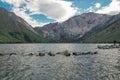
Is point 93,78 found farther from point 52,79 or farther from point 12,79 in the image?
→ point 12,79

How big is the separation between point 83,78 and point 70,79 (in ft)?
11.0

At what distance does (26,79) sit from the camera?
46.8 meters

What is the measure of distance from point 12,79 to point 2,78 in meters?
2.59

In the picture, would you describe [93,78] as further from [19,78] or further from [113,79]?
[19,78]

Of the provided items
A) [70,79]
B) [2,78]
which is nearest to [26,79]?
[2,78]

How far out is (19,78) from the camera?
48219 mm

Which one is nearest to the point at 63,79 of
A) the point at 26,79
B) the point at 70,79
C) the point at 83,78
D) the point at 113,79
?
the point at 70,79

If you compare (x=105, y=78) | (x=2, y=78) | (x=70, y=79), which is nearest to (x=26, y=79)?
(x=2, y=78)

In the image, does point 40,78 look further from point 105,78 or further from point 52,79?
point 105,78

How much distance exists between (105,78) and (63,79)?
996 centimetres

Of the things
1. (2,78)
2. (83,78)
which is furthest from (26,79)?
(83,78)

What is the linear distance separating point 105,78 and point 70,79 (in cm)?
837

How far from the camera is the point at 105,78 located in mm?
47938

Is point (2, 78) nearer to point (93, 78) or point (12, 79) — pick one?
point (12, 79)
